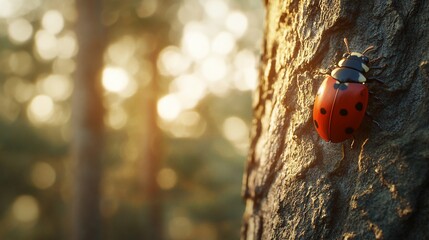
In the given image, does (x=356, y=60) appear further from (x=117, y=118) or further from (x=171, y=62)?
(x=117, y=118)

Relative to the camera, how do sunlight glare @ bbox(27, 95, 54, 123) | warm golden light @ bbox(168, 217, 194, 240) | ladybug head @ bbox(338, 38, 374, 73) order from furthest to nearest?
warm golden light @ bbox(168, 217, 194, 240)
sunlight glare @ bbox(27, 95, 54, 123)
ladybug head @ bbox(338, 38, 374, 73)

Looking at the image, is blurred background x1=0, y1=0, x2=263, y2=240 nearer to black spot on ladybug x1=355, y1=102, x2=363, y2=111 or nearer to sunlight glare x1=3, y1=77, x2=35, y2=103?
sunlight glare x1=3, y1=77, x2=35, y2=103

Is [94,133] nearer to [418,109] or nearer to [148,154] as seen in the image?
[418,109]

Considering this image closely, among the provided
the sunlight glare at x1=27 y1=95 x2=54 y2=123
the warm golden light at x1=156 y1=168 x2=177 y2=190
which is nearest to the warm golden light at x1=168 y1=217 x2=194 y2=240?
the warm golden light at x1=156 y1=168 x2=177 y2=190

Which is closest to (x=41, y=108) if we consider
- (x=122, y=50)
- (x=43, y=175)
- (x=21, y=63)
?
(x=21, y=63)

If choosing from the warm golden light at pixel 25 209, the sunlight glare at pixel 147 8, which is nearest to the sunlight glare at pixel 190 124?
the warm golden light at pixel 25 209

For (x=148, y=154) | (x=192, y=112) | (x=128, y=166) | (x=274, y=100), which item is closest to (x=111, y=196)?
(x=148, y=154)
